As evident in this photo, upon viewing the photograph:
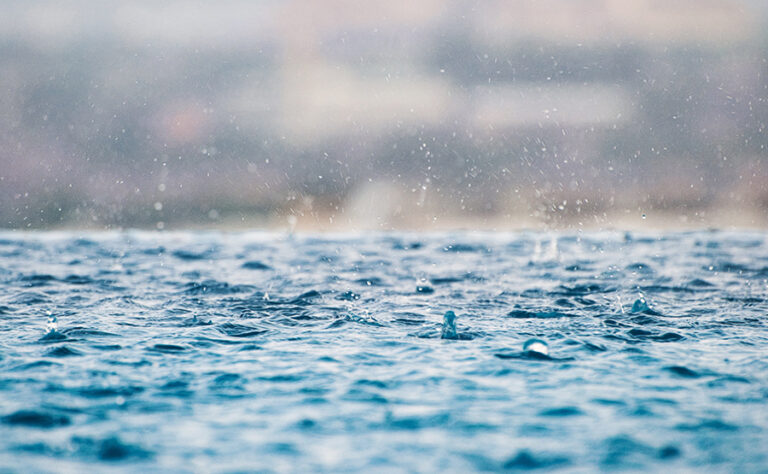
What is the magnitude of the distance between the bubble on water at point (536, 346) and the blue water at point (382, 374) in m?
0.06

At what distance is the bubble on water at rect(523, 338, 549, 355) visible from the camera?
479 inches

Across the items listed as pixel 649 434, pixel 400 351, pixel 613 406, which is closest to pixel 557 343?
pixel 400 351

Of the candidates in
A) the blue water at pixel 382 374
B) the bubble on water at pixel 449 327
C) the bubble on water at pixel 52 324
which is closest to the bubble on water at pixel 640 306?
the blue water at pixel 382 374

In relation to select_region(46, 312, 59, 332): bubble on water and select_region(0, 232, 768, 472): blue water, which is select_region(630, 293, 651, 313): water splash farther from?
select_region(46, 312, 59, 332): bubble on water

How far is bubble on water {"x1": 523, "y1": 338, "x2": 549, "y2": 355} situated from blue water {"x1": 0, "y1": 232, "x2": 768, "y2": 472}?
0.20 ft

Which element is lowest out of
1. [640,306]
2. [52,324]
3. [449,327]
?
[640,306]

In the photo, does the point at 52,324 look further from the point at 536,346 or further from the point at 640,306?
the point at 640,306

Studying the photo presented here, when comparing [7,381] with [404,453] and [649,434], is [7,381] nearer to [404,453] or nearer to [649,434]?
[404,453]

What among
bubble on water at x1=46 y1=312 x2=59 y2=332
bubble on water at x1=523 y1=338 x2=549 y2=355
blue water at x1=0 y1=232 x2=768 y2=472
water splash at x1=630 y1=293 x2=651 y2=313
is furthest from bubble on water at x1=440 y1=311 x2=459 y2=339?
bubble on water at x1=46 y1=312 x2=59 y2=332

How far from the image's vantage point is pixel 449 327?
1430cm

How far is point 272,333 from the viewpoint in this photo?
14164mm

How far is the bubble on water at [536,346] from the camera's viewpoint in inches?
479

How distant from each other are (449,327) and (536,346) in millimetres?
2325

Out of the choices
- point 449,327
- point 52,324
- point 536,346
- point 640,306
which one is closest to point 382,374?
point 536,346
